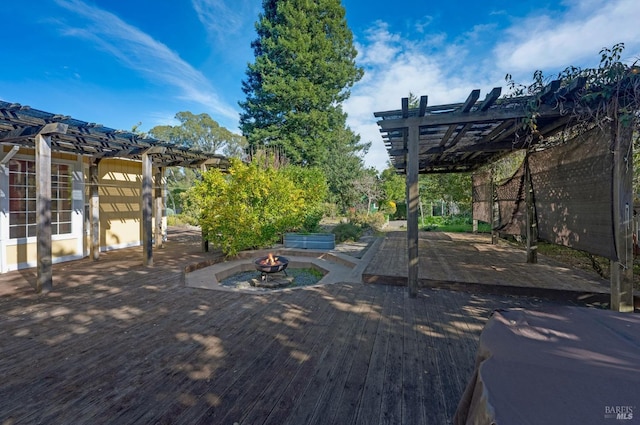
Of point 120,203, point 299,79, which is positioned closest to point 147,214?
point 120,203

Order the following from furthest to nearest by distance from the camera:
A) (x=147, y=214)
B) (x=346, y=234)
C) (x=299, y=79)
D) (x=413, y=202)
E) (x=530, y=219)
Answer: (x=299, y=79), (x=346, y=234), (x=147, y=214), (x=530, y=219), (x=413, y=202)

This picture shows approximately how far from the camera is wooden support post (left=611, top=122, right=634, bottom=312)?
3.11m

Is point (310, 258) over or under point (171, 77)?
under

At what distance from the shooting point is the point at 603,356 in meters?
1.09

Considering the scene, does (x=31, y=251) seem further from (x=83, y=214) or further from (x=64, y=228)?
(x=83, y=214)

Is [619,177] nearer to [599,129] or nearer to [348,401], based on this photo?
[599,129]

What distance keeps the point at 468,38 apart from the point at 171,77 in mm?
15109

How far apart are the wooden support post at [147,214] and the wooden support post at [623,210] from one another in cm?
698

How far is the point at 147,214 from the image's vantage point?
6.00 m

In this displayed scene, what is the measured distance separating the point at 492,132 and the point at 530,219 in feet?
6.36

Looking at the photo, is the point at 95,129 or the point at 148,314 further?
the point at 95,129

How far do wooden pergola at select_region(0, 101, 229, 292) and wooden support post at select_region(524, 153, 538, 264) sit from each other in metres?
6.99

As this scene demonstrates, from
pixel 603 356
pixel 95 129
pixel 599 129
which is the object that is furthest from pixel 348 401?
pixel 95 129

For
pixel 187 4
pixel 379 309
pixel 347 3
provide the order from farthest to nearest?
pixel 347 3, pixel 187 4, pixel 379 309
